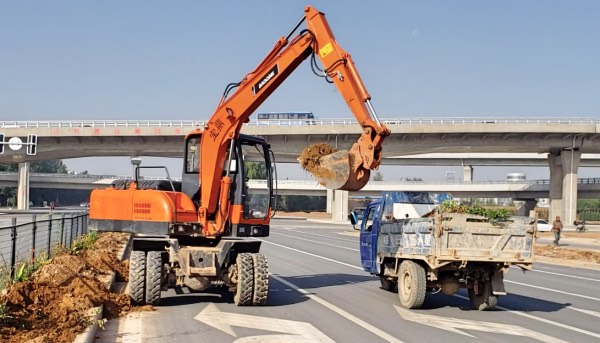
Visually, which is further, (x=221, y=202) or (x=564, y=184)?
(x=564, y=184)

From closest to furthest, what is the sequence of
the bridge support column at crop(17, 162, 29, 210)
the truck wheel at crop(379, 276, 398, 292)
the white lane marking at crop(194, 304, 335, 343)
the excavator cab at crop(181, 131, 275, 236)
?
the white lane marking at crop(194, 304, 335, 343)
the excavator cab at crop(181, 131, 275, 236)
the truck wheel at crop(379, 276, 398, 292)
the bridge support column at crop(17, 162, 29, 210)

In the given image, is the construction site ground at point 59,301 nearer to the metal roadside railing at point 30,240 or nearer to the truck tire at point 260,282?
the metal roadside railing at point 30,240

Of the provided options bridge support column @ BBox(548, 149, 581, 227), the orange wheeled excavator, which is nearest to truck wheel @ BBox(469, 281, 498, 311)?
the orange wheeled excavator

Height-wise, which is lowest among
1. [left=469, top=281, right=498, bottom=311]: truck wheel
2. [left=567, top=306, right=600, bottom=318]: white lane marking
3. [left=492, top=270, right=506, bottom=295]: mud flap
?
[left=567, top=306, right=600, bottom=318]: white lane marking

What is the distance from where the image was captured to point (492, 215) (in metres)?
12.9

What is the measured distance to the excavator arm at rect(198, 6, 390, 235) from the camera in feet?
42.7

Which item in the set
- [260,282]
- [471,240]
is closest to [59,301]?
[260,282]

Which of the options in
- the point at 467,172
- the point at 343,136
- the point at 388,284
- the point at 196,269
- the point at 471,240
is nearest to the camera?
the point at 471,240

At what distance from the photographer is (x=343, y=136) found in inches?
2534

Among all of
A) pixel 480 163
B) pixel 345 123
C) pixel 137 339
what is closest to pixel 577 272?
pixel 137 339

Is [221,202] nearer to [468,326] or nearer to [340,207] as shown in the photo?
[468,326]

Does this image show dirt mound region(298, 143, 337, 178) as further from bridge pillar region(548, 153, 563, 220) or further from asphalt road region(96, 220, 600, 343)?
bridge pillar region(548, 153, 563, 220)

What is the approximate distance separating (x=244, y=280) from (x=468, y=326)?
4.11 metres

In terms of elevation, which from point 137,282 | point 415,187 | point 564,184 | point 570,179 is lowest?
point 137,282
